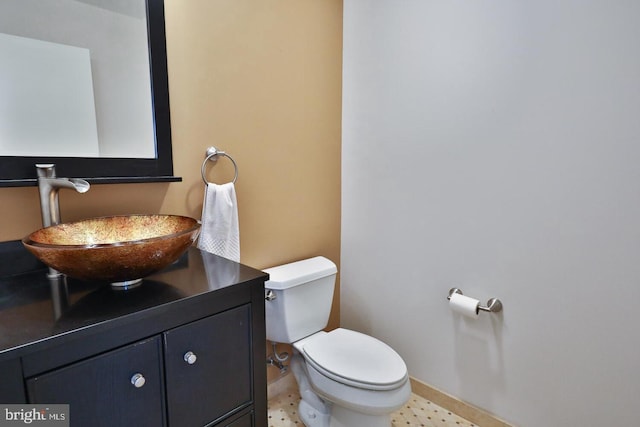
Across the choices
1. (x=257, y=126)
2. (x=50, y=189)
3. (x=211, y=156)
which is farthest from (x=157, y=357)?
(x=257, y=126)

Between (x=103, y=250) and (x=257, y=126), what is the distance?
95 cm

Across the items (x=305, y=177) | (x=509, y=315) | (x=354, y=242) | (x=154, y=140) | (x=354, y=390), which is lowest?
(x=354, y=390)

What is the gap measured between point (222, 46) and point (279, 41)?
1.03 ft

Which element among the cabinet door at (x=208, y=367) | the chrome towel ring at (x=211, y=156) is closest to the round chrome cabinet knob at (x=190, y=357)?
the cabinet door at (x=208, y=367)

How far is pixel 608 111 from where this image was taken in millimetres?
1141

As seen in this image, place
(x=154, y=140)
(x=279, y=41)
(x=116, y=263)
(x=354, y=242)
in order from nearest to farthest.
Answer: (x=116, y=263)
(x=154, y=140)
(x=279, y=41)
(x=354, y=242)

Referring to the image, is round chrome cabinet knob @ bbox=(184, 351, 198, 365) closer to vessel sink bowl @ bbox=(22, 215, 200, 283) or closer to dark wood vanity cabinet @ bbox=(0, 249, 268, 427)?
dark wood vanity cabinet @ bbox=(0, 249, 268, 427)

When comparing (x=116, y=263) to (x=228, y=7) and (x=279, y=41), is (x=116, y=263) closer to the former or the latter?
(x=228, y=7)

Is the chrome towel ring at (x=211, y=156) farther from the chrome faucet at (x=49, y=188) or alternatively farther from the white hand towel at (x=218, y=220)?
the chrome faucet at (x=49, y=188)

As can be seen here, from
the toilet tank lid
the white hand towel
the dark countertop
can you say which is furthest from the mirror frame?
the toilet tank lid

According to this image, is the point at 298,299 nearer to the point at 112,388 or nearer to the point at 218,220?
the point at 218,220

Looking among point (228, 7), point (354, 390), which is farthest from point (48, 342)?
point (228, 7)

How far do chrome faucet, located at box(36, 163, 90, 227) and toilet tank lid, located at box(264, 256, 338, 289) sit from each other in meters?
0.77

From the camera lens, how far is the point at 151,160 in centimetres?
121
